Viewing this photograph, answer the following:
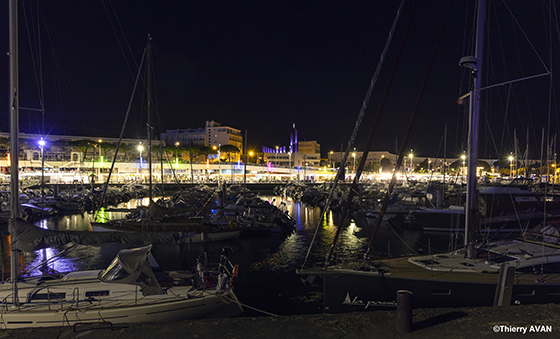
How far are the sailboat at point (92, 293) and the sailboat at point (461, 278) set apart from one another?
10.5ft

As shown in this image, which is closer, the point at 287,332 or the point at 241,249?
the point at 287,332


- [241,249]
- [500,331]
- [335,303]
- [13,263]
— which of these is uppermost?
[13,263]

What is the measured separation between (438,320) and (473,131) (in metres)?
6.58

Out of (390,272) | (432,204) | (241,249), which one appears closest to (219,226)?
(241,249)

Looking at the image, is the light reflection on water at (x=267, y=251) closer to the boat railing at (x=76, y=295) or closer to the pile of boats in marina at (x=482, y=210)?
the pile of boats in marina at (x=482, y=210)

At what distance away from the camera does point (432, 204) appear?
33.0 metres

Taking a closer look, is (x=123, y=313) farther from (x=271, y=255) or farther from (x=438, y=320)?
(x=271, y=255)

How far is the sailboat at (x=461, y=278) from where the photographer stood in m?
9.13

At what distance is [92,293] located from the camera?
9.59 m

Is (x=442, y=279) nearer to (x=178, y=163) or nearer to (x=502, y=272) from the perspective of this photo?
(x=502, y=272)

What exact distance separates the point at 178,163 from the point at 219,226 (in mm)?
78790

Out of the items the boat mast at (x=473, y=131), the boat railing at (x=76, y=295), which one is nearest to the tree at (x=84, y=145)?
the boat railing at (x=76, y=295)

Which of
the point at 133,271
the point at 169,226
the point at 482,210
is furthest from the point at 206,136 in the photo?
the point at 133,271

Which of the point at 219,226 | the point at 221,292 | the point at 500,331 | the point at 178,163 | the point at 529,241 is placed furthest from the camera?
the point at 178,163
